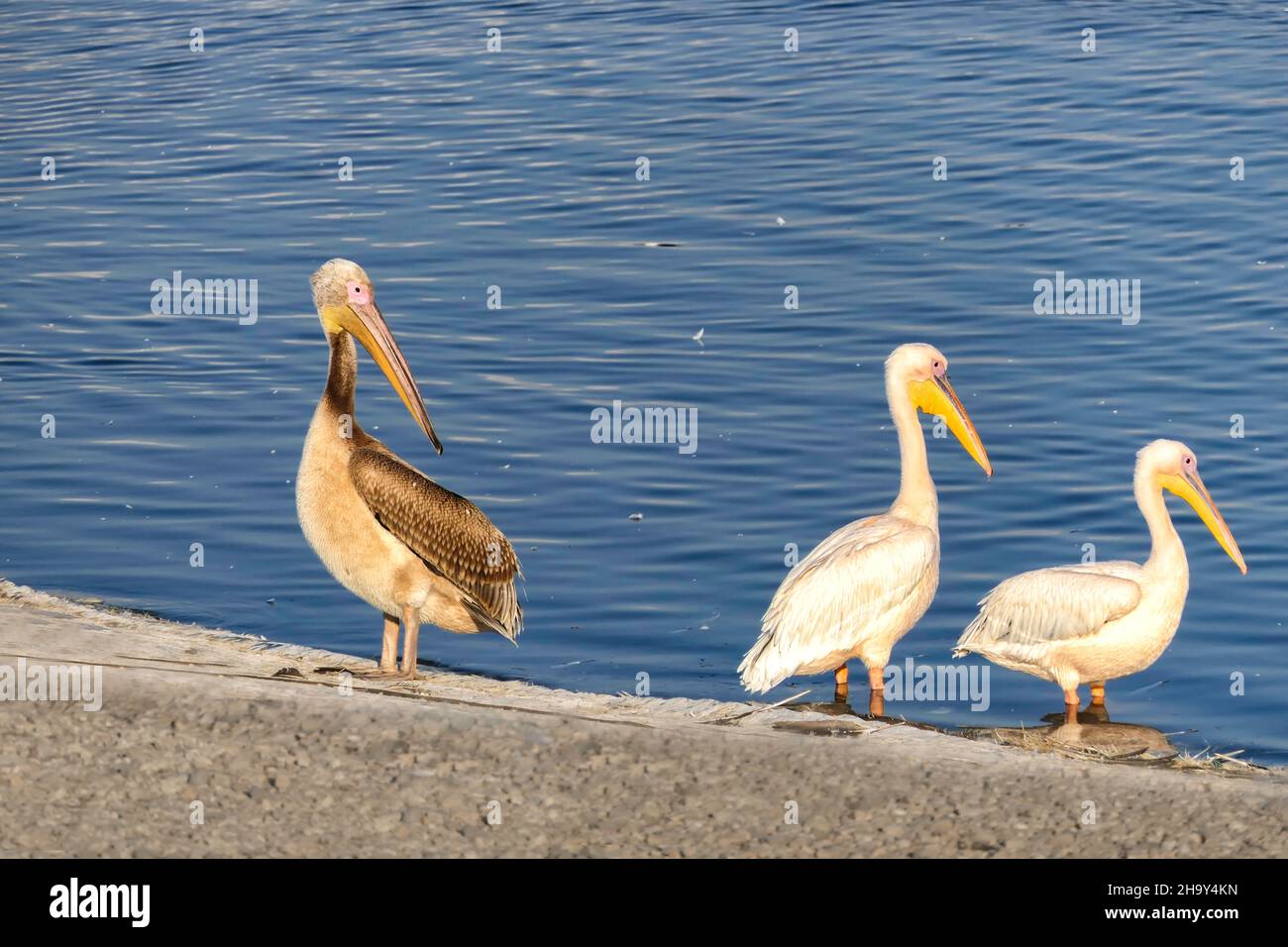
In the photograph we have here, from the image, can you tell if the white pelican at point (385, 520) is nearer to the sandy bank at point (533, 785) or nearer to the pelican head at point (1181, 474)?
the sandy bank at point (533, 785)

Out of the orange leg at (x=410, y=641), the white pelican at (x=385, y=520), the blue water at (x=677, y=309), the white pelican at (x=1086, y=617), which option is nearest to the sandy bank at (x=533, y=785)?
the orange leg at (x=410, y=641)

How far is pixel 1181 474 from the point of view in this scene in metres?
9.53

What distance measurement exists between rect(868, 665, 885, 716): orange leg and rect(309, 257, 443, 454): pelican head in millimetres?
2122

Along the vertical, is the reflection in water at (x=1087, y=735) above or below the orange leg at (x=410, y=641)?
below

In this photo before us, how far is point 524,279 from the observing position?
54.9 ft

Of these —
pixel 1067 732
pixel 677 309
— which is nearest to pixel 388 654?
pixel 1067 732

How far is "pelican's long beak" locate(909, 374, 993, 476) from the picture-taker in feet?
31.3

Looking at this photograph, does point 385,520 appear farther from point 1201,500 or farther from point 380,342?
point 1201,500

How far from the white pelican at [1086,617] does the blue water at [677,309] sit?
0.45 m

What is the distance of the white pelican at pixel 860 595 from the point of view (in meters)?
8.76

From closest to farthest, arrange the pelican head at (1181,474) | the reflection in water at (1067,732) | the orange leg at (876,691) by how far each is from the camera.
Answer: the reflection in water at (1067,732) → the orange leg at (876,691) → the pelican head at (1181,474)
